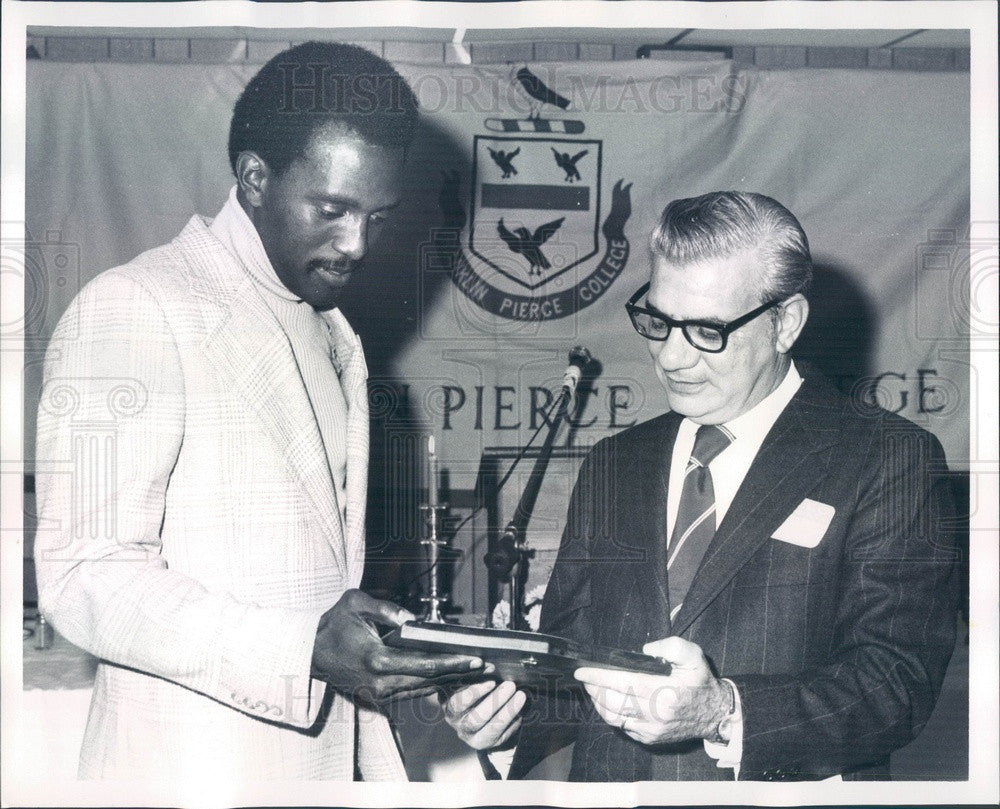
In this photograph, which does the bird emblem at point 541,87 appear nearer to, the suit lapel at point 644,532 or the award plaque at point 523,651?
the suit lapel at point 644,532

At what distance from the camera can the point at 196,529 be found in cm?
190

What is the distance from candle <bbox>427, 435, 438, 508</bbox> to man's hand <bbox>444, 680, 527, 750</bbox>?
14.0 inches

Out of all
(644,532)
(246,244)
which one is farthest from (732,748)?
(246,244)

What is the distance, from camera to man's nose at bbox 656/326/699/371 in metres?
2.00

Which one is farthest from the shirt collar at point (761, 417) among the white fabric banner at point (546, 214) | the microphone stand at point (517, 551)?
the microphone stand at point (517, 551)

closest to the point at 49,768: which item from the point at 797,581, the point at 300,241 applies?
the point at 300,241

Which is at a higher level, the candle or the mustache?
the mustache

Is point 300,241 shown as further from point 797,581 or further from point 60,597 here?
point 797,581

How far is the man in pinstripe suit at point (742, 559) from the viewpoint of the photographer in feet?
6.38

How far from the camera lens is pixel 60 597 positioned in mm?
1951

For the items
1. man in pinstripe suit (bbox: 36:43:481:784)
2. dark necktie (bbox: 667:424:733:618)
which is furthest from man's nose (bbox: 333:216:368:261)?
dark necktie (bbox: 667:424:733:618)

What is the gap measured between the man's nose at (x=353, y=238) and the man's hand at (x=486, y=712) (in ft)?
2.78

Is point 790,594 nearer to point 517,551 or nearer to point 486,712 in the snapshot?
point 517,551

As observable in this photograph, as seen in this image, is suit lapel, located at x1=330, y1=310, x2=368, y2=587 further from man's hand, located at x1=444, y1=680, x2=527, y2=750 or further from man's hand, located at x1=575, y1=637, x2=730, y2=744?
A: man's hand, located at x1=575, y1=637, x2=730, y2=744
